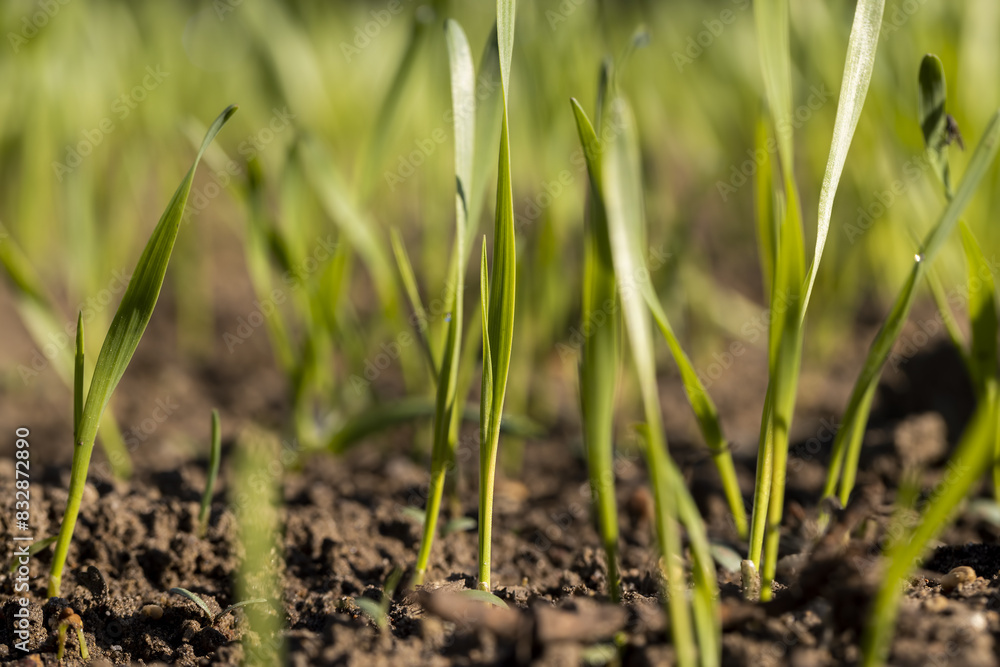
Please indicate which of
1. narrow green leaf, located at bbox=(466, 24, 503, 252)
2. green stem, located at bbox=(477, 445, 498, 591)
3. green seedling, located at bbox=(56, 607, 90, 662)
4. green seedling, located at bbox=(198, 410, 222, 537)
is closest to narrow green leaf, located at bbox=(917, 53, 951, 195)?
narrow green leaf, located at bbox=(466, 24, 503, 252)

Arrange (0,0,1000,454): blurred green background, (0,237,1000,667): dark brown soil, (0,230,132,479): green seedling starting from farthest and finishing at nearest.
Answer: (0,0,1000,454): blurred green background < (0,230,132,479): green seedling < (0,237,1000,667): dark brown soil

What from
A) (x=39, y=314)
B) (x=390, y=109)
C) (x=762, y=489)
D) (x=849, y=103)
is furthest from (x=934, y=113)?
(x=39, y=314)

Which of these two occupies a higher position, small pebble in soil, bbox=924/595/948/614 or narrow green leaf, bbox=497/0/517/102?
narrow green leaf, bbox=497/0/517/102

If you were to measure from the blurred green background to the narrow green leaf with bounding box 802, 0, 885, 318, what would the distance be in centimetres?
22

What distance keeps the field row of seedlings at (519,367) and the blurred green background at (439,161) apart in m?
0.01

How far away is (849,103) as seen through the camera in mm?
630

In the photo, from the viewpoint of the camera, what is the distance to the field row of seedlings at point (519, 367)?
0.58 m

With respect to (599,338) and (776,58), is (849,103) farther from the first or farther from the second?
(599,338)

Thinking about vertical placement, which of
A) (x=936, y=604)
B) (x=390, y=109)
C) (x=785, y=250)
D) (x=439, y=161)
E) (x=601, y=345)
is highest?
(x=439, y=161)

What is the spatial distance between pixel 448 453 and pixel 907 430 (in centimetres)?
70

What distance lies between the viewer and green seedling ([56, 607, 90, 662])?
25.0 inches

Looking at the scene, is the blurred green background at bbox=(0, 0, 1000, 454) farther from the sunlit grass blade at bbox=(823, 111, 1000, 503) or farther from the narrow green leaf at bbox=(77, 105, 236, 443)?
the narrow green leaf at bbox=(77, 105, 236, 443)

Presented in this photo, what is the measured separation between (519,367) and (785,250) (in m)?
0.75

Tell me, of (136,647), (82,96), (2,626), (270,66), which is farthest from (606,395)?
(82,96)
